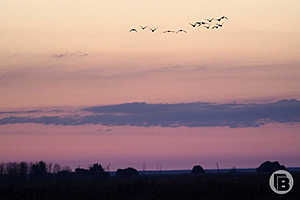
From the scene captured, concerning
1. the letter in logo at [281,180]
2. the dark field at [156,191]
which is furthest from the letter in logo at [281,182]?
the dark field at [156,191]

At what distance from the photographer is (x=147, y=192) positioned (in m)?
71.6

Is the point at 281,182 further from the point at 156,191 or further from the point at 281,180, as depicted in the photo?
the point at 156,191

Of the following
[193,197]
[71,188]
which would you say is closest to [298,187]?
[193,197]

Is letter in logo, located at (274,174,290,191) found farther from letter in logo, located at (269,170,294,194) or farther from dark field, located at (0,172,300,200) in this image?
dark field, located at (0,172,300,200)

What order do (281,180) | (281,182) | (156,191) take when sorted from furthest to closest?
(156,191) < (281,182) < (281,180)

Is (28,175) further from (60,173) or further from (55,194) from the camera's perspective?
(55,194)

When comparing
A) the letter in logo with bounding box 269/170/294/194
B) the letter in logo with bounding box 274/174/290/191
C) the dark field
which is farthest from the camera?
the dark field

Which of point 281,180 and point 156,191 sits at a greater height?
point 156,191

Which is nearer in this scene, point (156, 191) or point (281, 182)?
point (281, 182)

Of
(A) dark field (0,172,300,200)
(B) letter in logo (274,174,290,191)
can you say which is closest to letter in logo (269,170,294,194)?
(B) letter in logo (274,174,290,191)

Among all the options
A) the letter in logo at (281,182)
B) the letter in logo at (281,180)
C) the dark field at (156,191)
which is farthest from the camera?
the dark field at (156,191)

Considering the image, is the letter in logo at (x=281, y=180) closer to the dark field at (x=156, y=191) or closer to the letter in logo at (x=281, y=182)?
the letter in logo at (x=281, y=182)

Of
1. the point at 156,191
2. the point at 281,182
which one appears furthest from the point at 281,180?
the point at 156,191

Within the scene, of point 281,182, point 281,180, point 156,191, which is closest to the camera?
point 281,180
